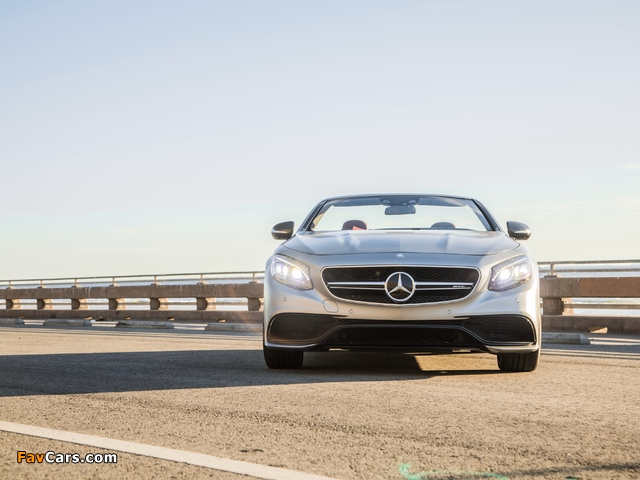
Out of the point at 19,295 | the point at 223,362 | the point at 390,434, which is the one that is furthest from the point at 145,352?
the point at 19,295

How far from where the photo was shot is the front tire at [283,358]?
714 cm

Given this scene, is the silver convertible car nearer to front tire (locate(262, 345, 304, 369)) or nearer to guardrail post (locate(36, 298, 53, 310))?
front tire (locate(262, 345, 304, 369))

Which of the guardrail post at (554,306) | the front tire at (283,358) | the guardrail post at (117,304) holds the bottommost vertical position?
the guardrail post at (117,304)

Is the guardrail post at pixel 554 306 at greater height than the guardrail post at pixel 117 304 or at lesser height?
greater

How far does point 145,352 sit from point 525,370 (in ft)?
14.8

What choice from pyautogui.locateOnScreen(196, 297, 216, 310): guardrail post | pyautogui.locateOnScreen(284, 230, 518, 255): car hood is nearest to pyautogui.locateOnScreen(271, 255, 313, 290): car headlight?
pyautogui.locateOnScreen(284, 230, 518, 255): car hood

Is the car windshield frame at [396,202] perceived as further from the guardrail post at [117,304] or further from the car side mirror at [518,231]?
the guardrail post at [117,304]

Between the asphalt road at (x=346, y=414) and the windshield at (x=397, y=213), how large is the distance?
4.43 ft

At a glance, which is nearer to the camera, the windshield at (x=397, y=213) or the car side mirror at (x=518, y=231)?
the car side mirror at (x=518, y=231)

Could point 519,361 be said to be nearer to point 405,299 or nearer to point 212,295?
point 405,299

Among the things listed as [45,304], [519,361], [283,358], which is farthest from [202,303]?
[519,361]

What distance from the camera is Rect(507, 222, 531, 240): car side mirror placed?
779 centimetres

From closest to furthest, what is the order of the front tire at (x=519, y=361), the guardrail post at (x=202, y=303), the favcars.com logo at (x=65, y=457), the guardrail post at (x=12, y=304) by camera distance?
the favcars.com logo at (x=65, y=457)
the front tire at (x=519, y=361)
the guardrail post at (x=202, y=303)
the guardrail post at (x=12, y=304)

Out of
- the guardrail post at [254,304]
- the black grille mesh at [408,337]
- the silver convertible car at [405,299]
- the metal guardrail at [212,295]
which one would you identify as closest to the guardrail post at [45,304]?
the metal guardrail at [212,295]
